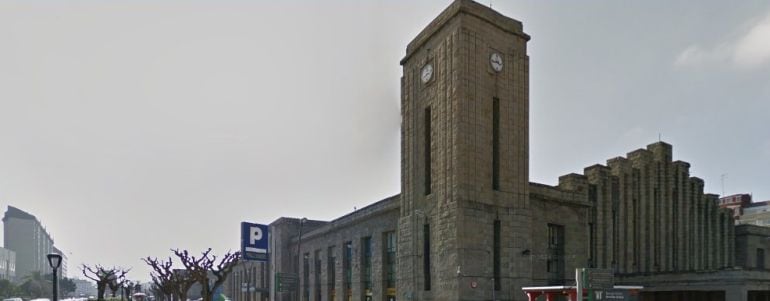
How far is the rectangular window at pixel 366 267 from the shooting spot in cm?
4953

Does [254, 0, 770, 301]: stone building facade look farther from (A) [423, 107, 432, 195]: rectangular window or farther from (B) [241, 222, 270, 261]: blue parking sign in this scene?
(B) [241, 222, 270, 261]: blue parking sign

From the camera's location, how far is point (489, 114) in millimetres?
34938

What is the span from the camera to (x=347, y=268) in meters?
54.7

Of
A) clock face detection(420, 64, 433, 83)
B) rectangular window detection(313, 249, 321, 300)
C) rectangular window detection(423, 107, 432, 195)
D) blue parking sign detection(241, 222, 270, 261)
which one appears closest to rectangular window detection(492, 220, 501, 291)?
rectangular window detection(423, 107, 432, 195)

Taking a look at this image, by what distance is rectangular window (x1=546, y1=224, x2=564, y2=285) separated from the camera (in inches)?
1523

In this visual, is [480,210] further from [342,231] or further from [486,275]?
[342,231]

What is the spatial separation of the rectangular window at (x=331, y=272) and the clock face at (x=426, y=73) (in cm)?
2603

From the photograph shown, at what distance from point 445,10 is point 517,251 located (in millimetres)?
15797

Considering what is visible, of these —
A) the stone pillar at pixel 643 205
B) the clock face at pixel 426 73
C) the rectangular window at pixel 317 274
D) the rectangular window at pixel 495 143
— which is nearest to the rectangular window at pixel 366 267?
the rectangular window at pixel 317 274

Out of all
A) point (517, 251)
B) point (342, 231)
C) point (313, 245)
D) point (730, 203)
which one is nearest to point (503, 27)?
point (517, 251)

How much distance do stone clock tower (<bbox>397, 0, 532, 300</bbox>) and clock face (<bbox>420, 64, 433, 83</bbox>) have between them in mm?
78

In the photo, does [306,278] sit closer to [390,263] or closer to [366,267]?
[366,267]

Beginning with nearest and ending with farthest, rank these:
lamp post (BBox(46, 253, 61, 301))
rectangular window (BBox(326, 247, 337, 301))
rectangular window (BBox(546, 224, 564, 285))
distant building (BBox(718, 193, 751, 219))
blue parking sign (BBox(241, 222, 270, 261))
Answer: lamp post (BBox(46, 253, 61, 301)), rectangular window (BBox(546, 224, 564, 285)), blue parking sign (BBox(241, 222, 270, 261)), rectangular window (BBox(326, 247, 337, 301)), distant building (BBox(718, 193, 751, 219))

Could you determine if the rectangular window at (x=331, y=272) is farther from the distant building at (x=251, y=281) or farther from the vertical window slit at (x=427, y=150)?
the vertical window slit at (x=427, y=150)
